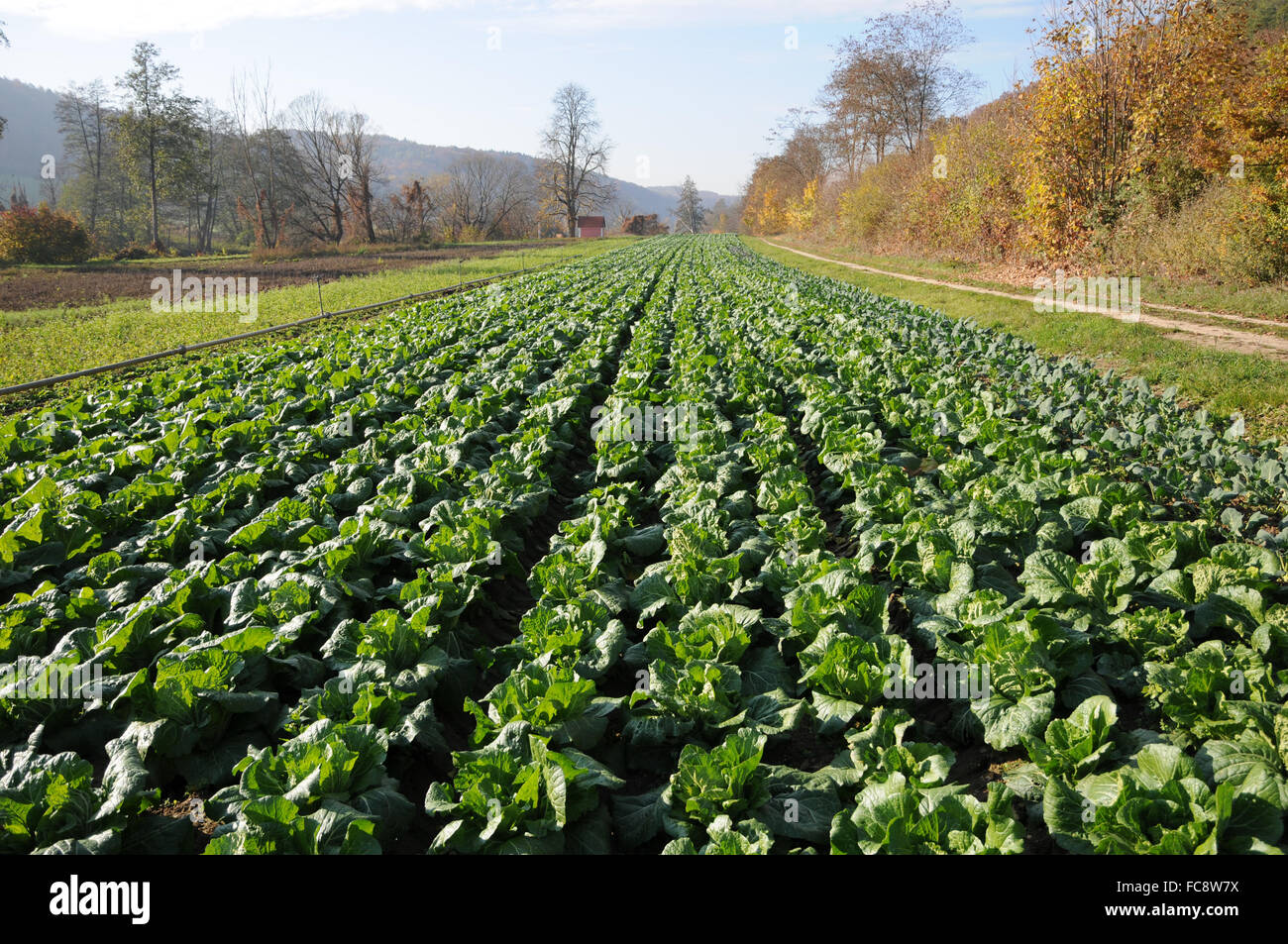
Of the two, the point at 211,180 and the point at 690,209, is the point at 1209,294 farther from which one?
the point at 690,209

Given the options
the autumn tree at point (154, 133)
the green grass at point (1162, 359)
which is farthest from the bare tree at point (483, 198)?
the green grass at point (1162, 359)

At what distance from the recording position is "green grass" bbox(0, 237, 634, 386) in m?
12.1

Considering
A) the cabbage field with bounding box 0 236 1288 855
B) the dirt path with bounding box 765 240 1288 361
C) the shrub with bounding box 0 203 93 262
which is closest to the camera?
the cabbage field with bounding box 0 236 1288 855

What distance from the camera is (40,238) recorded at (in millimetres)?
35000

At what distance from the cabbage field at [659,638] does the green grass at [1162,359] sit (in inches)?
57.0

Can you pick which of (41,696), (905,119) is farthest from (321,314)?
(905,119)

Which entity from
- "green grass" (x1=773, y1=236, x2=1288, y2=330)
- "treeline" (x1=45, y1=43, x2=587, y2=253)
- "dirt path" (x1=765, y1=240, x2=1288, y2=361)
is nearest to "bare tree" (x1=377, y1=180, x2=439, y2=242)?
"treeline" (x1=45, y1=43, x2=587, y2=253)

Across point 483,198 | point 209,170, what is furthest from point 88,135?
point 483,198

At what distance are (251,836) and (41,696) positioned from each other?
167 cm

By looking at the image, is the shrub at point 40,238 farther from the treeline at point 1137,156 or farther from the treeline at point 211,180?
the treeline at point 1137,156

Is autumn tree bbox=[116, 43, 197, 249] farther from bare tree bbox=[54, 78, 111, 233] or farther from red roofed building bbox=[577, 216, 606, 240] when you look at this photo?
red roofed building bbox=[577, 216, 606, 240]

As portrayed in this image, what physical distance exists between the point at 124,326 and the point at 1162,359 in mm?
19708

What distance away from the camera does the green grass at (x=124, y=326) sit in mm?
12133

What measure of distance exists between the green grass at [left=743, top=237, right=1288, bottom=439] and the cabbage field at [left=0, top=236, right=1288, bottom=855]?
1.45m
